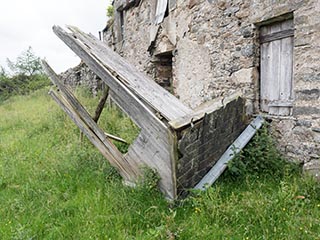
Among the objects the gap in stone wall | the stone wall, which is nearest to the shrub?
the gap in stone wall

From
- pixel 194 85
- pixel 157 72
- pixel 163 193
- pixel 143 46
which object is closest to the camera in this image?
pixel 163 193

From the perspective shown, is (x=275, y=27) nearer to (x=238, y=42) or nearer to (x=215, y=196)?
(x=238, y=42)

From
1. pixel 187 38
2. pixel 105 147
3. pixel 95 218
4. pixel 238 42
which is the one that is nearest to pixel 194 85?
pixel 187 38

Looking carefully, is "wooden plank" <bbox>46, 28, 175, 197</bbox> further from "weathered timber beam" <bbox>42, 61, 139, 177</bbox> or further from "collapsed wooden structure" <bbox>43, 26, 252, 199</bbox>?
"weathered timber beam" <bbox>42, 61, 139, 177</bbox>

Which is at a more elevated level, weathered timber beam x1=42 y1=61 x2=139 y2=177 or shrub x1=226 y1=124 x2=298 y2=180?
weathered timber beam x1=42 y1=61 x2=139 y2=177

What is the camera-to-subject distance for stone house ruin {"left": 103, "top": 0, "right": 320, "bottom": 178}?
128 inches

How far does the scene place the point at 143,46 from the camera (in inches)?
302

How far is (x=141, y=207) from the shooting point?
286 cm

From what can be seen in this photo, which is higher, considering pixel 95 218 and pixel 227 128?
pixel 95 218

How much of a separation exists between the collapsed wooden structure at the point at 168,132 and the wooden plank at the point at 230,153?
54mm

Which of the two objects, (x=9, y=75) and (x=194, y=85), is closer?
(x=194, y=85)

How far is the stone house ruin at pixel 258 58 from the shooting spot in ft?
10.7

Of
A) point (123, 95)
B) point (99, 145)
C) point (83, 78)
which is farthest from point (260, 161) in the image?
point (83, 78)

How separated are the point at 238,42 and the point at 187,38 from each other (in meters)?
1.49
